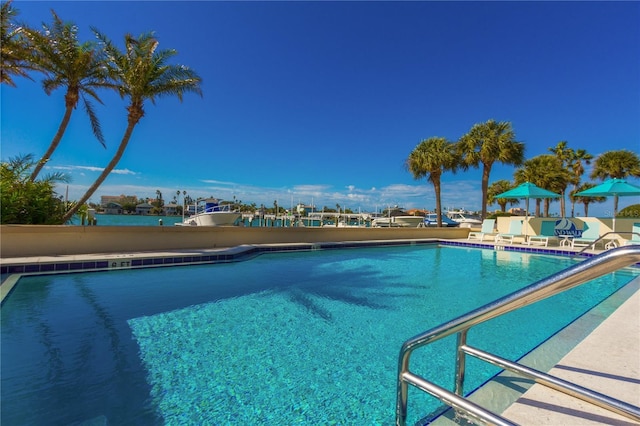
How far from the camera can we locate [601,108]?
21250 millimetres

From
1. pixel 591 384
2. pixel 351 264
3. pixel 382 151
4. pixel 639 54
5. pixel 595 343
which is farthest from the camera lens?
pixel 382 151

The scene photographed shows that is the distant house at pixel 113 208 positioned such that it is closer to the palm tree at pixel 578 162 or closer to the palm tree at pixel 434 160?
the palm tree at pixel 434 160

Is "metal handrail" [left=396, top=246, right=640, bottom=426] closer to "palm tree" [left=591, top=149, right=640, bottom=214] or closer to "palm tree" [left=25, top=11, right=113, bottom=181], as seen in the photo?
"palm tree" [left=25, top=11, right=113, bottom=181]

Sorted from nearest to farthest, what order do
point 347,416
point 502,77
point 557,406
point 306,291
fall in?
point 557,406
point 347,416
point 306,291
point 502,77

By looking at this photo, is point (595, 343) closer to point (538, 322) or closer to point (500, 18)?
point (538, 322)

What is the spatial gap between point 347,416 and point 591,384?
1700mm

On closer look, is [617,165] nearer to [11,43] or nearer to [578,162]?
[578,162]

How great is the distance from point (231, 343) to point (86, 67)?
11.5m

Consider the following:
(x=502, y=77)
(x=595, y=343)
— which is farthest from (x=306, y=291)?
(x=502, y=77)

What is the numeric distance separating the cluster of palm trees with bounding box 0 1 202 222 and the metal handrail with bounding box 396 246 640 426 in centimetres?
1128

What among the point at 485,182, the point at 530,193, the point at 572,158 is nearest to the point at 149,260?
the point at 530,193

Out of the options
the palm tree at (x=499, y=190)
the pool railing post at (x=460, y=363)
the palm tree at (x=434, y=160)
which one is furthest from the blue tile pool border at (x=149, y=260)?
the palm tree at (x=499, y=190)

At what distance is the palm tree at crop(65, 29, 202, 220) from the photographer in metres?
9.90

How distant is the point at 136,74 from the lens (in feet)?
32.4
